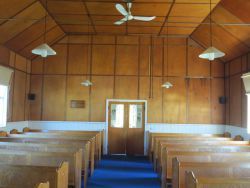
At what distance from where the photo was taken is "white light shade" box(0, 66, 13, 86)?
24.1ft

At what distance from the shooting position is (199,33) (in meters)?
9.04

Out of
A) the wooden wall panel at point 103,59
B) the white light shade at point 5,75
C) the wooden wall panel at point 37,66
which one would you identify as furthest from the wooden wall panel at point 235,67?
the white light shade at point 5,75

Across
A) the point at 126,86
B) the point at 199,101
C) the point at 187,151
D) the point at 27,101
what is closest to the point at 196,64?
the point at 199,101

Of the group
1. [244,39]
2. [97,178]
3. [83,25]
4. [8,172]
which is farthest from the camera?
[83,25]

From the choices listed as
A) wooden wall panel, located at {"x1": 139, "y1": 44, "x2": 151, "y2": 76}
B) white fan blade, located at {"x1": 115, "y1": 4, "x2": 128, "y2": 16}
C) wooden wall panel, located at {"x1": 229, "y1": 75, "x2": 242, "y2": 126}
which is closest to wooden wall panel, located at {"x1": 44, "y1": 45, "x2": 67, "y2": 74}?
wooden wall panel, located at {"x1": 139, "y1": 44, "x2": 151, "y2": 76}

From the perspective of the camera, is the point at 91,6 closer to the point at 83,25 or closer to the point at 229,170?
the point at 83,25

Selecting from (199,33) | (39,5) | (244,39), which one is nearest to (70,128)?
(39,5)

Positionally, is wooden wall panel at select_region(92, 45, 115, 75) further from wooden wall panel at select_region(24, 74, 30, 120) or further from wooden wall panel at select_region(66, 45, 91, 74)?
wooden wall panel at select_region(24, 74, 30, 120)

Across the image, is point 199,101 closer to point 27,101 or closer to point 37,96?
point 37,96

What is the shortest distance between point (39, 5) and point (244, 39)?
18.4ft

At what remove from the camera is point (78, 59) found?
9.92m

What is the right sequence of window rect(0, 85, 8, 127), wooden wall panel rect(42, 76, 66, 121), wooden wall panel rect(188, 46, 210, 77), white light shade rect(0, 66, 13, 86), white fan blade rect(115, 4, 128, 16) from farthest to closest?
1. wooden wall panel rect(188, 46, 210, 77)
2. wooden wall panel rect(42, 76, 66, 121)
3. window rect(0, 85, 8, 127)
4. white light shade rect(0, 66, 13, 86)
5. white fan blade rect(115, 4, 128, 16)

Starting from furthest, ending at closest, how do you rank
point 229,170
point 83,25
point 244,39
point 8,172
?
point 83,25 < point 244,39 < point 229,170 < point 8,172

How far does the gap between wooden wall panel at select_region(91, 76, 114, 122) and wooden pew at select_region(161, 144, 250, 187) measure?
4.53 m
